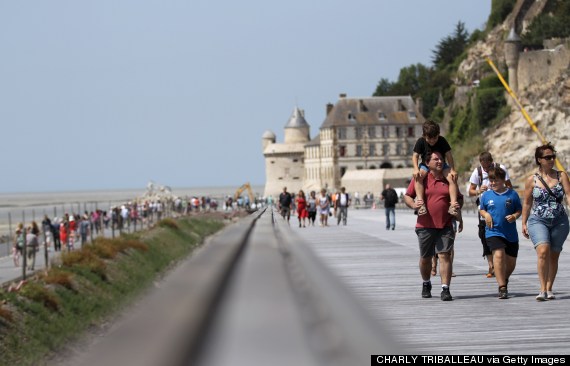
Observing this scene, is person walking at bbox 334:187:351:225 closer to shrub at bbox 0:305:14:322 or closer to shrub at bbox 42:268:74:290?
shrub at bbox 42:268:74:290

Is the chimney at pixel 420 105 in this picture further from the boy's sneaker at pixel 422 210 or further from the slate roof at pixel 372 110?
the boy's sneaker at pixel 422 210

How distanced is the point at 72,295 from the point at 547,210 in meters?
12.7

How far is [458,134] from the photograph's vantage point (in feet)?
320

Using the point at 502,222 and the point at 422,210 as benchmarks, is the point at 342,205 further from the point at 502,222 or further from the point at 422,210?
the point at 422,210

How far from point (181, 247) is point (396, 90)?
119388 mm

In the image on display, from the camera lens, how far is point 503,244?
10914 mm

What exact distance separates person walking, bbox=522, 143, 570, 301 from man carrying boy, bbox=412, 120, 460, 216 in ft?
2.80

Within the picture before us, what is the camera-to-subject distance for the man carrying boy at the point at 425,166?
10367mm

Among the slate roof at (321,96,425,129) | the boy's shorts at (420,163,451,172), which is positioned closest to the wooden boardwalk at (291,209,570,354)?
the boy's shorts at (420,163,451,172)

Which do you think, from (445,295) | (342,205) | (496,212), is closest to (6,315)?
(445,295)

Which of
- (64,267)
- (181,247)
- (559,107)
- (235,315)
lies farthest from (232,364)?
(559,107)

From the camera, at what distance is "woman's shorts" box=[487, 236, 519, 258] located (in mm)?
10906

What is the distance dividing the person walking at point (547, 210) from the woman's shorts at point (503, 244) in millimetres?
326

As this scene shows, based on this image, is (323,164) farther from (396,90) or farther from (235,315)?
(235,315)
